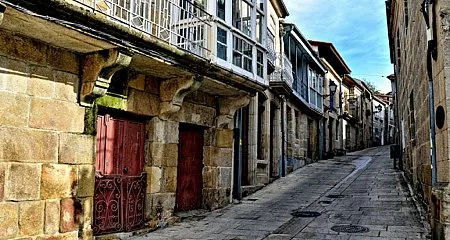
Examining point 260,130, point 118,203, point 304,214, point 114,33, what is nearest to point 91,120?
point 114,33

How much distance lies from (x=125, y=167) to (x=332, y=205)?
503cm

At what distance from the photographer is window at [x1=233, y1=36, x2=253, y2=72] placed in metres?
8.37

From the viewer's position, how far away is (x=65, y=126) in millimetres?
5504

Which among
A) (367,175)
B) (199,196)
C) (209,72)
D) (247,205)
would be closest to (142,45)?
(209,72)

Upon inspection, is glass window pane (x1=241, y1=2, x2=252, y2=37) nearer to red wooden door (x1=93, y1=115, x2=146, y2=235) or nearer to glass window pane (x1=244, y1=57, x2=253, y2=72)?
glass window pane (x1=244, y1=57, x2=253, y2=72)

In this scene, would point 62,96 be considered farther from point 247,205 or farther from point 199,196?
point 247,205

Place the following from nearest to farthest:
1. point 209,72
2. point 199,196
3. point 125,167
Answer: point 125,167
point 209,72
point 199,196

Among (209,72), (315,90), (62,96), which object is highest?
(315,90)

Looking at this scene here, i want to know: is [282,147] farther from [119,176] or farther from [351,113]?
[351,113]

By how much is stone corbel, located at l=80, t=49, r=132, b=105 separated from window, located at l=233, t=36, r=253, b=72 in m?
3.05

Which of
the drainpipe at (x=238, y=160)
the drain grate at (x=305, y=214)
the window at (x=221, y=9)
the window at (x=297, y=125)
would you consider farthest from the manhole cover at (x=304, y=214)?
the window at (x=297, y=125)

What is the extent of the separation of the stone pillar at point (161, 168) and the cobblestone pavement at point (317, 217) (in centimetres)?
38

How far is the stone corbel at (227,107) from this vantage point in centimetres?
897

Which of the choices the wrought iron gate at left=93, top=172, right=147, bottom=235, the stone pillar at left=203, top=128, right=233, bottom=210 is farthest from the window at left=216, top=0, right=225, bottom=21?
the wrought iron gate at left=93, top=172, right=147, bottom=235
